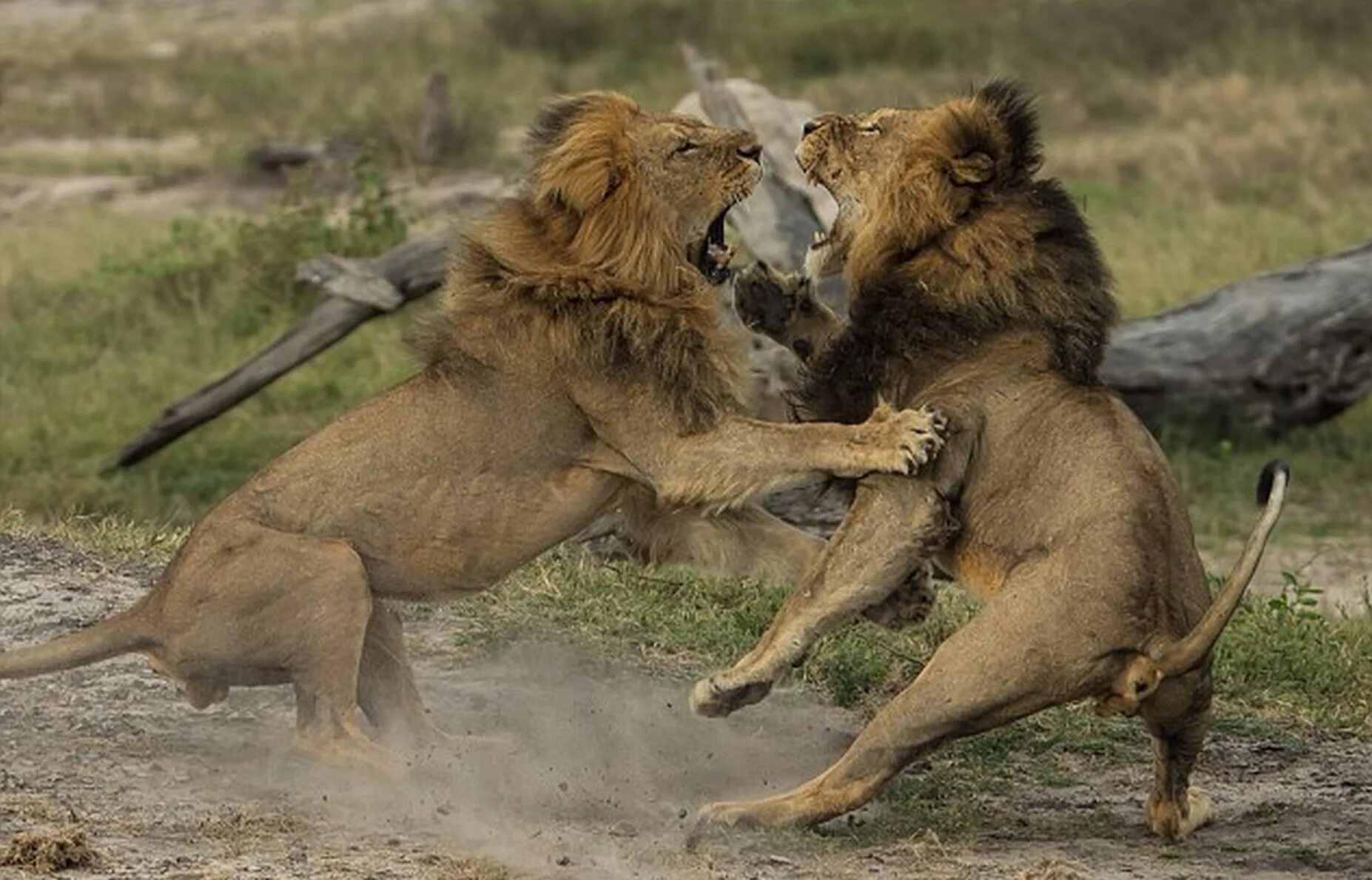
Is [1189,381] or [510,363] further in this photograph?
[1189,381]

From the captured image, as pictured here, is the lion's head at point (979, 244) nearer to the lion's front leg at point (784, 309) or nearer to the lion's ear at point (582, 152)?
the lion's front leg at point (784, 309)

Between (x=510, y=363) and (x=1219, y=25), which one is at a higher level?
(x=510, y=363)

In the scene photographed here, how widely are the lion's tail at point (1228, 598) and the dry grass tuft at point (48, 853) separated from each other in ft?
6.03

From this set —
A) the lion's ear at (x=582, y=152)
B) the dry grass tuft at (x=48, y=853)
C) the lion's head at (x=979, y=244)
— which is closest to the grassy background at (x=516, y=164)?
the lion's head at (x=979, y=244)

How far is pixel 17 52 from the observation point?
23.0 m

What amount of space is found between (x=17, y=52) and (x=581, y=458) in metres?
19.0

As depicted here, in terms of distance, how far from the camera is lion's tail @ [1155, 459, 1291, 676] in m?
4.46

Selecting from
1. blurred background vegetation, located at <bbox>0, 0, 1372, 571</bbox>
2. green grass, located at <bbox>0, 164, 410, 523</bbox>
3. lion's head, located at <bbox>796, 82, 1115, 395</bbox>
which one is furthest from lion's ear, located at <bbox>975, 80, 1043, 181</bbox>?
green grass, located at <bbox>0, 164, 410, 523</bbox>

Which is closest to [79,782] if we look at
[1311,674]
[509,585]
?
[509,585]

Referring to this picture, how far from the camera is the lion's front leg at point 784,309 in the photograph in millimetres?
5461

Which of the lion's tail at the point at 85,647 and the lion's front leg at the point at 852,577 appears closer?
the lion's front leg at the point at 852,577

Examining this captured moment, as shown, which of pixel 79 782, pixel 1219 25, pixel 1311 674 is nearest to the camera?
pixel 79 782

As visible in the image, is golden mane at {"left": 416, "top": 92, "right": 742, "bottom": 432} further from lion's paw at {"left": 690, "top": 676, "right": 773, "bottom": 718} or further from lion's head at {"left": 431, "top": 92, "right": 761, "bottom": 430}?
lion's paw at {"left": 690, "top": 676, "right": 773, "bottom": 718}

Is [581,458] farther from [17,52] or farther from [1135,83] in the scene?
[17,52]
